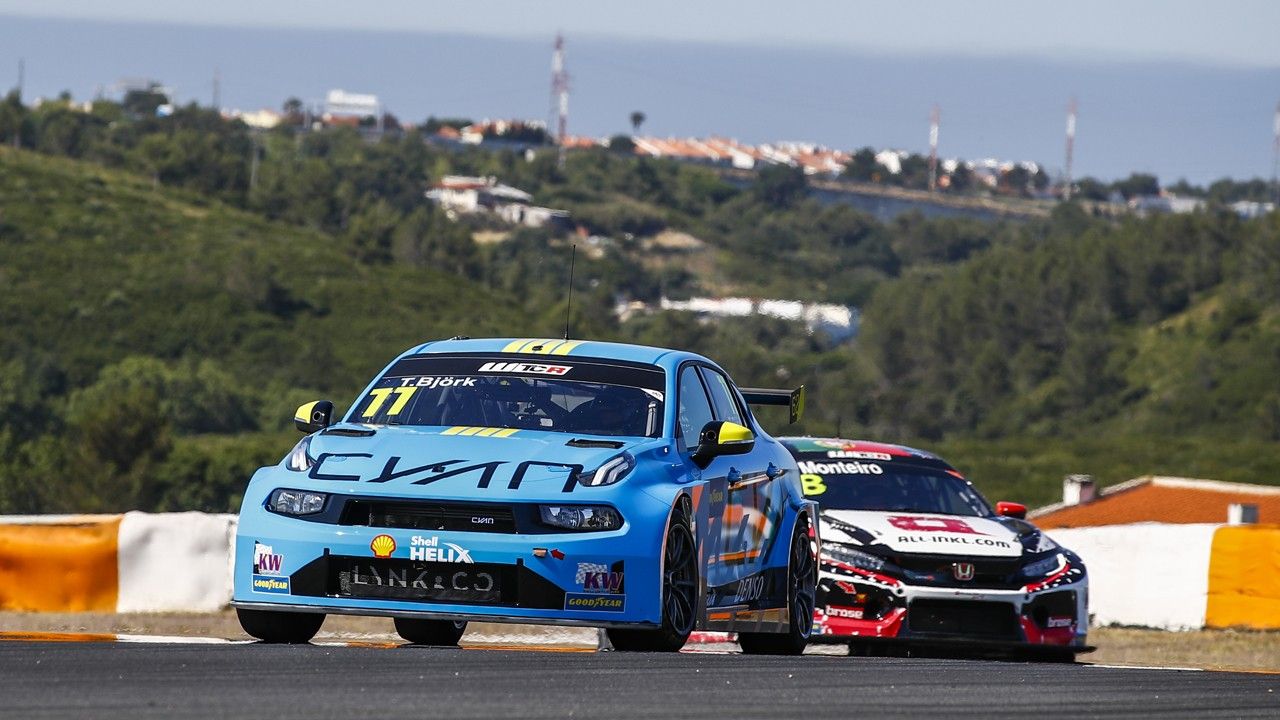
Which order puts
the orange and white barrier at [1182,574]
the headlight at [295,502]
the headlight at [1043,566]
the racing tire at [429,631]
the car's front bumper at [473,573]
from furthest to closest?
the orange and white barrier at [1182,574], the headlight at [1043,566], the racing tire at [429,631], the headlight at [295,502], the car's front bumper at [473,573]

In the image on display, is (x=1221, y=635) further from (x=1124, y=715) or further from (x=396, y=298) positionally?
(x=396, y=298)

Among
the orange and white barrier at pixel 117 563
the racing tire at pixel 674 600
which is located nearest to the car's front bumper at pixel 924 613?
the racing tire at pixel 674 600

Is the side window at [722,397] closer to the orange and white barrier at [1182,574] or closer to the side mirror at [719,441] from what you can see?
the side mirror at [719,441]

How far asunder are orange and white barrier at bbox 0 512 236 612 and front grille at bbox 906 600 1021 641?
21.7ft

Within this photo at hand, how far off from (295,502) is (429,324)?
101 m

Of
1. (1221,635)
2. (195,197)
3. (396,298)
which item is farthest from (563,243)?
(1221,635)

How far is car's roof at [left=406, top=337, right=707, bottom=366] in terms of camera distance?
31.0 ft

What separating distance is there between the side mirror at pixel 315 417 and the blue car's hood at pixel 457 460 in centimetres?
33

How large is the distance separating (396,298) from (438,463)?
341ft

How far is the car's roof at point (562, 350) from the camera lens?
31.0 feet

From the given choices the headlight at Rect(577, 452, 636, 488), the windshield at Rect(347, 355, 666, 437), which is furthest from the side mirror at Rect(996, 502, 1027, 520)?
the headlight at Rect(577, 452, 636, 488)

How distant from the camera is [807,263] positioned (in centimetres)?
16638

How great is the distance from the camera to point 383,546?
7914mm

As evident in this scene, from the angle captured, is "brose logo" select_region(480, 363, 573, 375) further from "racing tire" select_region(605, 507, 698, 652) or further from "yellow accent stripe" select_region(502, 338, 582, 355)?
"racing tire" select_region(605, 507, 698, 652)
